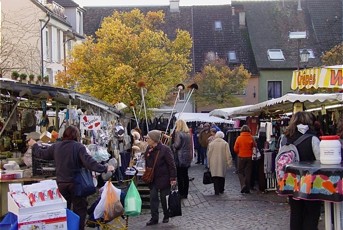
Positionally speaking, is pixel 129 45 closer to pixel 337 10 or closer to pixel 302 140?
pixel 302 140

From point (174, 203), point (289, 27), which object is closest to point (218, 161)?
point (174, 203)

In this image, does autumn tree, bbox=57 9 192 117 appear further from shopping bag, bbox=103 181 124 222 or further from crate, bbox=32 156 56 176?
shopping bag, bbox=103 181 124 222

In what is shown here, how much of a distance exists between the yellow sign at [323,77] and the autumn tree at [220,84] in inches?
1054

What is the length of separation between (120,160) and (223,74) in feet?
75.1

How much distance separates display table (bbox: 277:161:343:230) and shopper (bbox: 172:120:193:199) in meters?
6.21

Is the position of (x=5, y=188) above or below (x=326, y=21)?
below

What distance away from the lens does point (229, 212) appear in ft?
37.5

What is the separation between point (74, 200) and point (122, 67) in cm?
1502

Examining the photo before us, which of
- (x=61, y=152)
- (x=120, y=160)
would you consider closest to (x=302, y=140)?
(x=61, y=152)

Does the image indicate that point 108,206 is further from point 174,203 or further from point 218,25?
point 218,25

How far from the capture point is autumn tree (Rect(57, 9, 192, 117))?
23.2m

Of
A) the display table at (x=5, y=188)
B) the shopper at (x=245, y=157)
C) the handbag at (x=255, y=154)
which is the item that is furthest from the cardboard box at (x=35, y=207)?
the handbag at (x=255, y=154)

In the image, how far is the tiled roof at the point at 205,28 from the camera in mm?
41375

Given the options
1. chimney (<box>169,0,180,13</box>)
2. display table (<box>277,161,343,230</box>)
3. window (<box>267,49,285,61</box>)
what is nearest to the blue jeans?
display table (<box>277,161,343,230</box>)
